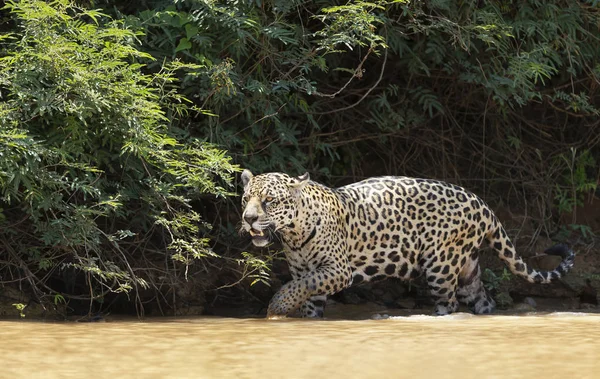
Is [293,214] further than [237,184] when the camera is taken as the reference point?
No

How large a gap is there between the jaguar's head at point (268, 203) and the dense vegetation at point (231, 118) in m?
0.17

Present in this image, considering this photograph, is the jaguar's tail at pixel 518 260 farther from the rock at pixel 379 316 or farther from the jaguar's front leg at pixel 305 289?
the jaguar's front leg at pixel 305 289

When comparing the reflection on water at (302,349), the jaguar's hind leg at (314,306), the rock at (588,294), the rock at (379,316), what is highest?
the rock at (588,294)

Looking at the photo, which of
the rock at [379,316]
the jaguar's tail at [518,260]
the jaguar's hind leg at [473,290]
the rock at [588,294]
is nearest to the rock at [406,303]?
the jaguar's hind leg at [473,290]

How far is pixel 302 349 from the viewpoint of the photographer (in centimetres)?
531

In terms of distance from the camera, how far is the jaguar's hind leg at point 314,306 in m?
7.25

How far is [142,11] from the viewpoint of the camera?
23.9ft

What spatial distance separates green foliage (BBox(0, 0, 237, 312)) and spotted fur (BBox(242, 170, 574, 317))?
0.48 meters

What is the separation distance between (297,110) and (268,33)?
947mm

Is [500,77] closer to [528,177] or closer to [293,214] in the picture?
[528,177]

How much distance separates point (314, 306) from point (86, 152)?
Result: 190cm

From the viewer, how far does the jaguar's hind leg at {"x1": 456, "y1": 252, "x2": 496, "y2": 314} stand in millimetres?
7828

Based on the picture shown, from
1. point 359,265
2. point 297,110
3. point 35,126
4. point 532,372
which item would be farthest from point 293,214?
point 532,372

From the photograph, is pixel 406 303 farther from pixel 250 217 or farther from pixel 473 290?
pixel 250 217
